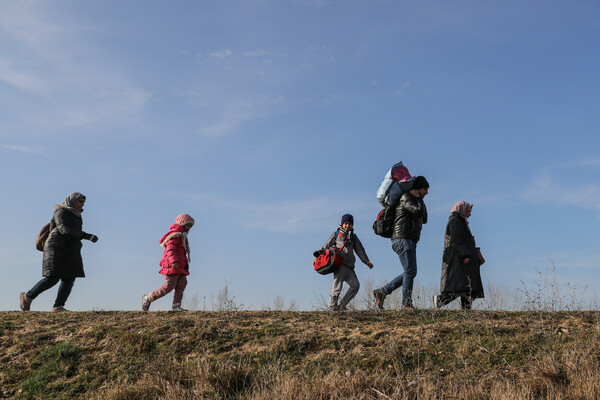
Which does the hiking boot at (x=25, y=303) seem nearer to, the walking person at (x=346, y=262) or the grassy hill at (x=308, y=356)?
the grassy hill at (x=308, y=356)

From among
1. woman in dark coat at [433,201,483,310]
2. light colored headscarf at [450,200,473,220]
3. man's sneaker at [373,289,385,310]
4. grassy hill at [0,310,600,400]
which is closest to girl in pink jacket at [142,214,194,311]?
grassy hill at [0,310,600,400]

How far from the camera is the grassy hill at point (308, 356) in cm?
666

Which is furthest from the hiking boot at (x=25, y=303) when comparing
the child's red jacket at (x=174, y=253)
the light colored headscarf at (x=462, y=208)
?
the light colored headscarf at (x=462, y=208)

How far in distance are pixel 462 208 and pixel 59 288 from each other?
7.23m

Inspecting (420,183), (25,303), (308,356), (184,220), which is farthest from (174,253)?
(420,183)

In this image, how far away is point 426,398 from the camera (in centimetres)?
618

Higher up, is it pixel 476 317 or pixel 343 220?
pixel 343 220

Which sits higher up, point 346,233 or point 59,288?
point 346,233

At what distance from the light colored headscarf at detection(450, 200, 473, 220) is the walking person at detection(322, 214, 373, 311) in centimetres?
169

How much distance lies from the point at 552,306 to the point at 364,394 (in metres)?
4.14

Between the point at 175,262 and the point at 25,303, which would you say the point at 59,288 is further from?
the point at 175,262

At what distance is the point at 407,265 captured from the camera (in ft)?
32.5

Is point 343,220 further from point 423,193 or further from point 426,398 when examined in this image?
point 426,398

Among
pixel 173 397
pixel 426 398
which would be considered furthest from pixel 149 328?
pixel 426 398
